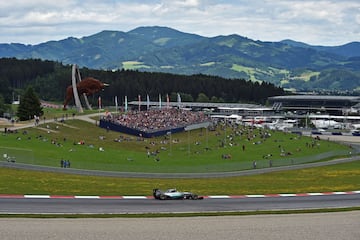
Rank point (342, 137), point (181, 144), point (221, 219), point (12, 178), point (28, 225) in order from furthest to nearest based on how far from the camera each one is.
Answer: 1. point (342, 137)
2. point (181, 144)
3. point (12, 178)
4. point (221, 219)
5. point (28, 225)

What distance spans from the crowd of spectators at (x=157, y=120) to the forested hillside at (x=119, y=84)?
6560 cm

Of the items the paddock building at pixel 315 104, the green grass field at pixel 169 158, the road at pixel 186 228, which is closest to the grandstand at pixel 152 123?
the green grass field at pixel 169 158

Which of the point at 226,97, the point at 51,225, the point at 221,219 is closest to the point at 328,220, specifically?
the point at 221,219

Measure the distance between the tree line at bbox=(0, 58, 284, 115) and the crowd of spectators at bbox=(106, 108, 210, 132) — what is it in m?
63.0

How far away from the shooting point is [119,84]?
175m

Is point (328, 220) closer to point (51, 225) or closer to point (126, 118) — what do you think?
point (51, 225)

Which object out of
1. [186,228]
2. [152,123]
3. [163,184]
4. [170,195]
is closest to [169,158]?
[163,184]

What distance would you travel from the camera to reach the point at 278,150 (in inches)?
3120

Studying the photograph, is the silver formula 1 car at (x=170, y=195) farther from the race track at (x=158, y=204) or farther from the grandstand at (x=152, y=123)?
the grandstand at (x=152, y=123)

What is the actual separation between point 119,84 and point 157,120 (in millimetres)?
81189

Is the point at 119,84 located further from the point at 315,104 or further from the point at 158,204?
the point at 158,204

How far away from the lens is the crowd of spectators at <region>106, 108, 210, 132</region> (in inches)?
3565

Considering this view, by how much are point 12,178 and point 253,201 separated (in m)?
18.0

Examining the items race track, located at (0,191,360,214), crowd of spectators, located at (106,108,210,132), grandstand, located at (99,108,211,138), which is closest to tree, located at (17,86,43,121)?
grandstand, located at (99,108,211,138)
